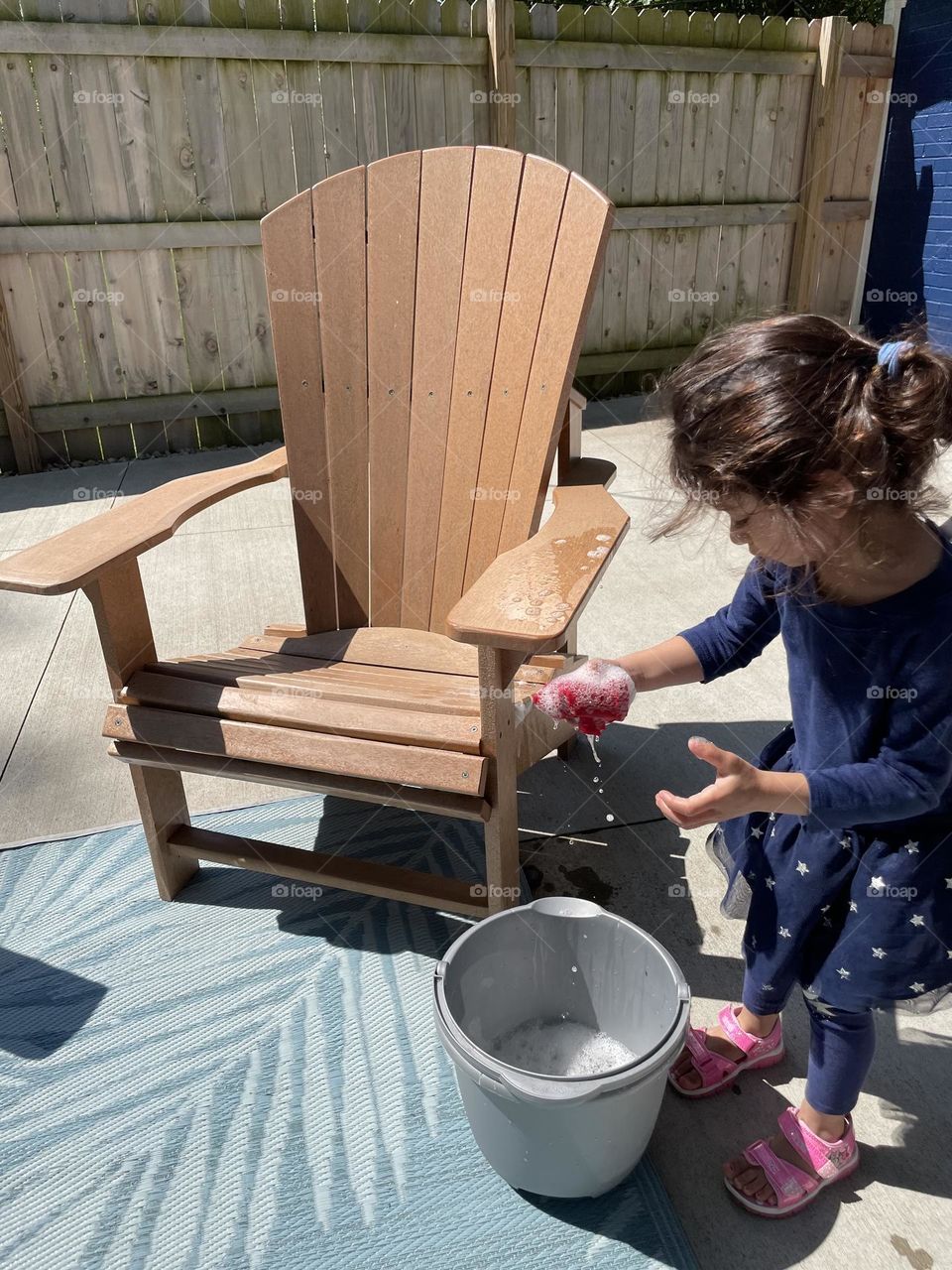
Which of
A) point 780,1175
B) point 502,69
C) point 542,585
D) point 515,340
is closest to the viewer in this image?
point 780,1175

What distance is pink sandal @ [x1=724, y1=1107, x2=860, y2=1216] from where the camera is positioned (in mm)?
1228

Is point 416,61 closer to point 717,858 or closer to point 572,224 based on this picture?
point 572,224

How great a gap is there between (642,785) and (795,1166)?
0.99 meters

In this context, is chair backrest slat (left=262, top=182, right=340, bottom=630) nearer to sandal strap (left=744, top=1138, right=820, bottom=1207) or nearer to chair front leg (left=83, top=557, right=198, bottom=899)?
chair front leg (left=83, top=557, right=198, bottom=899)

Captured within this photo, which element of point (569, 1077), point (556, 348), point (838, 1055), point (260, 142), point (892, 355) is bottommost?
point (838, 1055)

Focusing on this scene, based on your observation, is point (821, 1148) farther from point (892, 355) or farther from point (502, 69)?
point (502, 69)

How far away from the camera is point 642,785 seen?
7.09 ft

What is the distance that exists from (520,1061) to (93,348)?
4.44 m

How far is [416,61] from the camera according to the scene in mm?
4660

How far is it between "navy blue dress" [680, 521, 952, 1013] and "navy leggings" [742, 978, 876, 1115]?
4 cm

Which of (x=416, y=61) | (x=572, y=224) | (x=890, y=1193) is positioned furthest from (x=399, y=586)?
(x=416, y=61)

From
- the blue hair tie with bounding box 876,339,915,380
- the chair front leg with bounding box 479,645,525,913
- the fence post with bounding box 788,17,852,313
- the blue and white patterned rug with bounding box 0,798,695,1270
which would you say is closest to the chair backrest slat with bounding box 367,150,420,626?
the blue and white patterned rug with bounding box 0,798,695,1270

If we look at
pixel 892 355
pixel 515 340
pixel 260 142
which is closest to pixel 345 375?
pixel 515 340

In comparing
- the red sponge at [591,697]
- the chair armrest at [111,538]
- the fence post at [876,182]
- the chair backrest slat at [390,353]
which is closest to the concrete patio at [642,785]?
the red sponge at [591,697]
